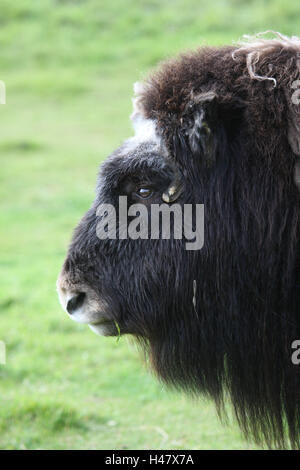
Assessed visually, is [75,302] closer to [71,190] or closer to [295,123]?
[295,123]

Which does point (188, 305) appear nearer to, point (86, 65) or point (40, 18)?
point (86, 65)

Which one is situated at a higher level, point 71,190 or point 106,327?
point 71,190

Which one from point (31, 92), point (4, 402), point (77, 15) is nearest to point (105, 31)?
point (77, 15)

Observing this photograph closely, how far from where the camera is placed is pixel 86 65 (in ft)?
47.1

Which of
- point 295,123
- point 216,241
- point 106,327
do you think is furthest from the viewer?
point 106,327

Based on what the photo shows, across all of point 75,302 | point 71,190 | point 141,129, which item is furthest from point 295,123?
point 71,190

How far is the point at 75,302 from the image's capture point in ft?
8.24

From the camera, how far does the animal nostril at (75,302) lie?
8.23 ft

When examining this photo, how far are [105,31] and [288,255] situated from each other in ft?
43.8

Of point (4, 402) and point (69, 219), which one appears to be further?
point (69, 219)

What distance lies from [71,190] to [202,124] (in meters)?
7.26

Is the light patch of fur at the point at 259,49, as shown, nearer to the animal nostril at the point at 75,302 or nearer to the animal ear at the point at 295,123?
the animal ear at the point at 295,123

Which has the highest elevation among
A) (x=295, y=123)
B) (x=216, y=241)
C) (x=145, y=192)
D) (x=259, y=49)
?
(x=259, y=49)

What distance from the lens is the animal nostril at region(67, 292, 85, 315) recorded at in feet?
8.23
